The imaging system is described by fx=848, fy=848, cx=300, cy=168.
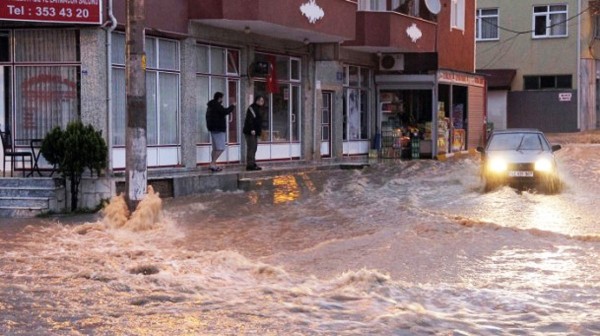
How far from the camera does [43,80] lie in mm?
17812

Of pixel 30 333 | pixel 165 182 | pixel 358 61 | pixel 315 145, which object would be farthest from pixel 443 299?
pixel 358 61

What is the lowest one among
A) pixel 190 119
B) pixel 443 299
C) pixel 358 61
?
pixel 443 299

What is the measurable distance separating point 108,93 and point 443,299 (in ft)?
34.3

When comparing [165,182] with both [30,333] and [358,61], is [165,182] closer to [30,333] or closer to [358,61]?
[30,333]

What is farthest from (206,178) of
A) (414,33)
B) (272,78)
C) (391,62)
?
(391,62)

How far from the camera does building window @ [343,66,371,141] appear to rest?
28359 millimetres

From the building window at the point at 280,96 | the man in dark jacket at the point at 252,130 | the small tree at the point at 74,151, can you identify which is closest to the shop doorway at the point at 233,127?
the man in dark jacket at the point at 252,130

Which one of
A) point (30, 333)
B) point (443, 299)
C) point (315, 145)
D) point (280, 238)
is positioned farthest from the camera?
point (315, 145)

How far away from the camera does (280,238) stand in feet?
43.2

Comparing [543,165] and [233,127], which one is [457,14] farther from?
[543,165]

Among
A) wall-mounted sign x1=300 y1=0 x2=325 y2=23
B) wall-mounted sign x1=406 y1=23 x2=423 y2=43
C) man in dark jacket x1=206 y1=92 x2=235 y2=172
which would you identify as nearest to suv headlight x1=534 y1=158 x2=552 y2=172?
man in dark jacket x1=206 y1=92 x2=235 y2=172

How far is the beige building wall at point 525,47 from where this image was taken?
140ft

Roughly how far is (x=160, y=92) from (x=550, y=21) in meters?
29.5

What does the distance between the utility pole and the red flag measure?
9.69 metres
